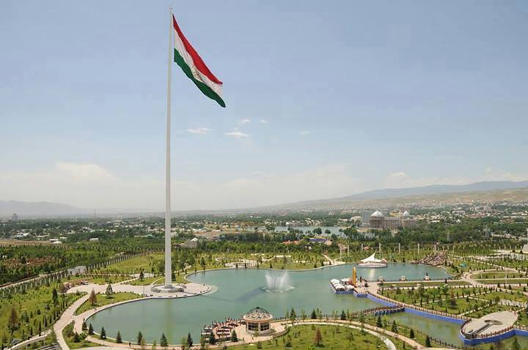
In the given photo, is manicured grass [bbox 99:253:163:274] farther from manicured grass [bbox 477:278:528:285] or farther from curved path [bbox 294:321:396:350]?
manicured grass [bbox 477:278:528:285]

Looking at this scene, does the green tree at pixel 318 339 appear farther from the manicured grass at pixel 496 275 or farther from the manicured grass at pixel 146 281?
the manicured grass at pixel 496 275

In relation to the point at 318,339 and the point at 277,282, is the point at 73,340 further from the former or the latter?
the point at 277,282

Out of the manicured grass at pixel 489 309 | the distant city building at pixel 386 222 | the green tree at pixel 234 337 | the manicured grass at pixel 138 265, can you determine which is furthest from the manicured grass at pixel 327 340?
the distant city building at pixel 386 222

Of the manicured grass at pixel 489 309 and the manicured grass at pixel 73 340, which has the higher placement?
the manicured grass at pixel 73 340

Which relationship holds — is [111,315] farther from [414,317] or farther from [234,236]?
[234,236]

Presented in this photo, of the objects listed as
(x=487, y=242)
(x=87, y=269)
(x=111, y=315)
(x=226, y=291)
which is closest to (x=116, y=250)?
(x=87, y=269)

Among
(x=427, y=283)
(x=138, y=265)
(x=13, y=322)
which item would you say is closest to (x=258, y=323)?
(x=13, y=322)
